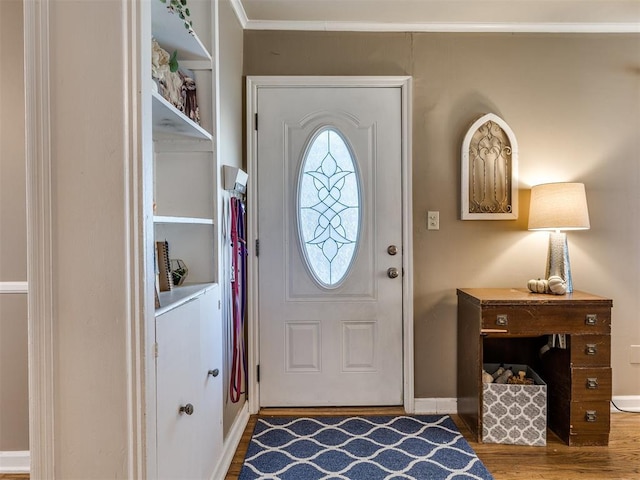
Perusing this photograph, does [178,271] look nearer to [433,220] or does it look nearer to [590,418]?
[433,220]

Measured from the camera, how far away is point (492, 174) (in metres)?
2.55

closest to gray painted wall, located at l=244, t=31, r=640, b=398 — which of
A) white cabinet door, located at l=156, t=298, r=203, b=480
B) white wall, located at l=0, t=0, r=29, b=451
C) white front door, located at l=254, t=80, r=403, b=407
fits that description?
white front door, located at l=254, t=80, r=403, b=407

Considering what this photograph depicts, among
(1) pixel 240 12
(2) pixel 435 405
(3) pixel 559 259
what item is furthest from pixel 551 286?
(1) pixel 240 12

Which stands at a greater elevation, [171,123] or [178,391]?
[171,123]

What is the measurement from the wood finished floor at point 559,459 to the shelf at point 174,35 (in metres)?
1.89

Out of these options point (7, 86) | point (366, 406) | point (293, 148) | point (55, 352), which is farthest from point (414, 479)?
point (7, 86)

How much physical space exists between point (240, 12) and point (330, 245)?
4.83 feet

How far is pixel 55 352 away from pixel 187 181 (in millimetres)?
971

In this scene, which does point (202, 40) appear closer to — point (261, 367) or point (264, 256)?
point (264, 256)

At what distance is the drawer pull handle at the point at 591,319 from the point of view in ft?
7.05

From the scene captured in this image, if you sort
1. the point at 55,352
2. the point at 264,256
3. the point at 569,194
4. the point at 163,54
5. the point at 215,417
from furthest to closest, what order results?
1. the point at 264,256
2. the point at 569,194
3. the point at 215,417
4. the point at 163,54
5. the point at 55,352

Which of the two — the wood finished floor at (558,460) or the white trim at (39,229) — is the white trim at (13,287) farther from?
the white trim at (39,229)

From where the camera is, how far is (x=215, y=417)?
1.76 metres

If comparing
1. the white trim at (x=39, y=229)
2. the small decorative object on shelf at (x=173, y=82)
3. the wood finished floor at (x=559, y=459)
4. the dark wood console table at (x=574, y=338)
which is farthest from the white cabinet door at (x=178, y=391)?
the dark wood console table at (x=574, y=338)
